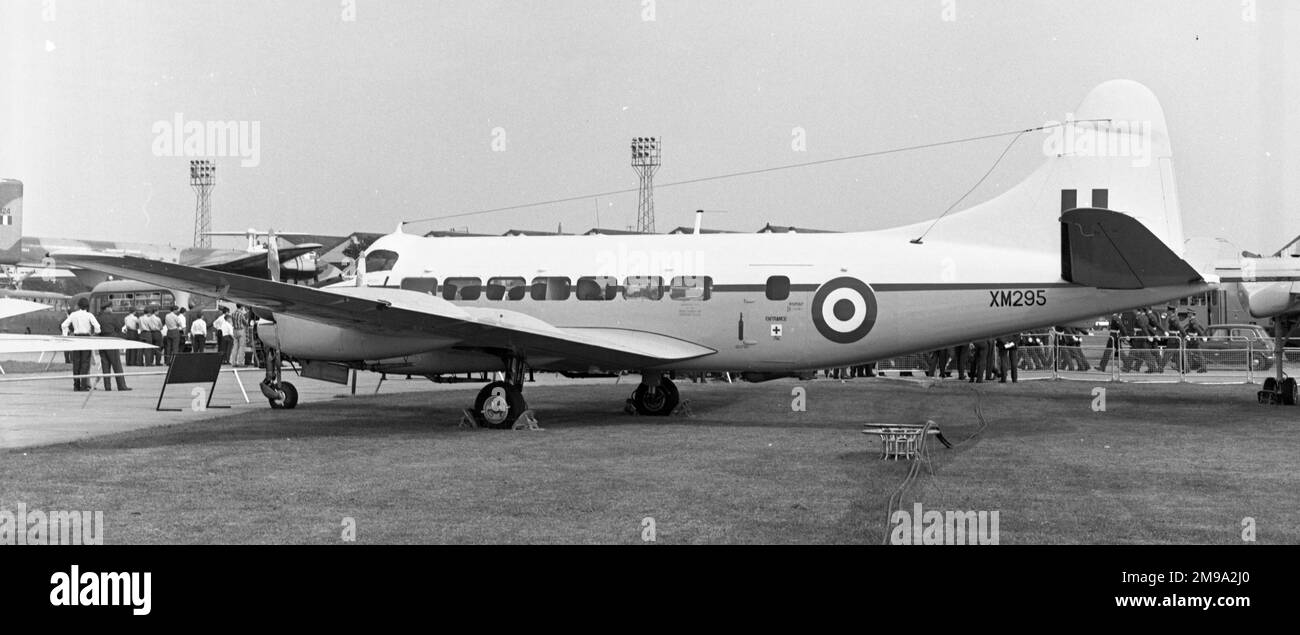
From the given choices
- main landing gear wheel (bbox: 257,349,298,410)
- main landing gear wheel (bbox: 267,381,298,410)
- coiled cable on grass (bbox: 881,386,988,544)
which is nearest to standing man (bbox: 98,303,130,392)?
main landing gear wheel (bbox: 257,349,298,410)

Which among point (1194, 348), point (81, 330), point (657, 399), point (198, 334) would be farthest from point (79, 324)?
point (1194, 348)

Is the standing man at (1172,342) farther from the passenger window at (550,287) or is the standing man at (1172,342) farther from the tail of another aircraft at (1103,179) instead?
the passenger window at (550,287)

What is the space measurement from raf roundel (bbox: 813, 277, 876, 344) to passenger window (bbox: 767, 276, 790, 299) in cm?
50

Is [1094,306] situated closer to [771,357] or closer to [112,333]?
[771,357]

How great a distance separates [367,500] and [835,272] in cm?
939

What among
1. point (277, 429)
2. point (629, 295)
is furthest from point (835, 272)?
point (277, 429)

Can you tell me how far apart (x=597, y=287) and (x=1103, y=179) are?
27.6 ft

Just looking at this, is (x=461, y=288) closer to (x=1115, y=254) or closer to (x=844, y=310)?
(x=844, y=310)

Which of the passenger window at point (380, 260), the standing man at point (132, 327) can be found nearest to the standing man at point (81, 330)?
the standing man at point (132, 327)

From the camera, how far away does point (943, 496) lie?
9797 millimetres

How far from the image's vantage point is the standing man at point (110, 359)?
24.9 meters

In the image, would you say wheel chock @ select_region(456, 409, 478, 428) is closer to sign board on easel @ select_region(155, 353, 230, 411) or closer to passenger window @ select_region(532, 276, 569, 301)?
passenger window @ select_region(532, 276, 569, 301)

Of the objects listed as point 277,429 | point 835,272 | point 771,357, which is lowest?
point 277,429

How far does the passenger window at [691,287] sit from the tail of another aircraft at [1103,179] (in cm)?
361
